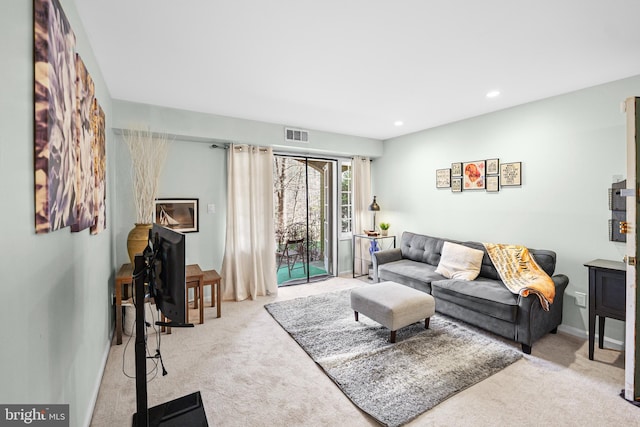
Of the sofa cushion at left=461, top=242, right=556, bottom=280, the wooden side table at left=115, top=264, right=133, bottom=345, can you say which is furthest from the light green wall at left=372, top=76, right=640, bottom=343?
the wooden side table at left=115, top=264, right=133, bottom=345

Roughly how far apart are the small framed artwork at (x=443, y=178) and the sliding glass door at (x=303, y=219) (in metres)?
1.83

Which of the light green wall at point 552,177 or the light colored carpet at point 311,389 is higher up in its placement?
the light green wall at point 552,177

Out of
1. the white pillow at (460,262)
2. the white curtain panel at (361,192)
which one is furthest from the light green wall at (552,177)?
the white curtain panel at (361,192)

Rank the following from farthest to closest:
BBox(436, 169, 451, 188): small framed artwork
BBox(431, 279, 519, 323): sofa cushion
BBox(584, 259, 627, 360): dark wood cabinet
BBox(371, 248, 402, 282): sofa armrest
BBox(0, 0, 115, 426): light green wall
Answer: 1. BBox(371, 248, 402, 282): sofa armrest
2. BBox(436, 169, 451, 188): small framed artwork
3. BBox(431, 279, 519, 323): sofa cushion
4. BBox(584, 259, 627, 360): dark wood cabinet
5. BBox(0, 0, 115, 426): light green wall

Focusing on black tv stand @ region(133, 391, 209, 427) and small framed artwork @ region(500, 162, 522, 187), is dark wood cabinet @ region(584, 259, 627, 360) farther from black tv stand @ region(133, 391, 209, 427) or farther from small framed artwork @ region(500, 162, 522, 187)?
black tv stand @ region(133, 391, 209, 427)

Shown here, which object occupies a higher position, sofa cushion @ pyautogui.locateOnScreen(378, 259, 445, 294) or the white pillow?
the white pillow

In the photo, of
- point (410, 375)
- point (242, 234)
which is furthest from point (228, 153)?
point (410, 375)

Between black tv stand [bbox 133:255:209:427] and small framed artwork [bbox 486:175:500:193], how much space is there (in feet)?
12.7

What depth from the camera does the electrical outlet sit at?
9.74ft

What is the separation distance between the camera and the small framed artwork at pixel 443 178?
14.1ft

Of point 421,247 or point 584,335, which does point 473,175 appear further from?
point 584,335

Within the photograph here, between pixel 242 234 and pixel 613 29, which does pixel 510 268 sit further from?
pixel 242 234

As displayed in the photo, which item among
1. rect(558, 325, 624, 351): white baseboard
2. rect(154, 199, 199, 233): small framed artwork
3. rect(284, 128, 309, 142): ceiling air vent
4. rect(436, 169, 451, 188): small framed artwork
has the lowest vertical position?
rect(558, 325, 624, 351): white baseboard

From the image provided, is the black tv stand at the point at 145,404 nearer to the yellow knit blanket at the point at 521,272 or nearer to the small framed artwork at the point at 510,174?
the yellow knit blanket at the point at 521,272
